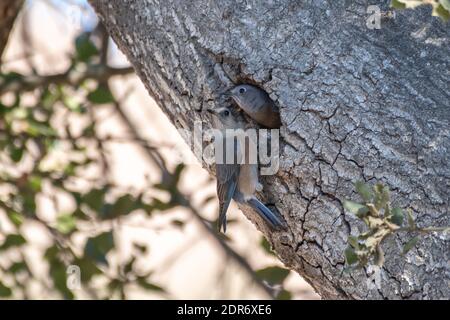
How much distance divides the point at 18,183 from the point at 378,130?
2.63 meters

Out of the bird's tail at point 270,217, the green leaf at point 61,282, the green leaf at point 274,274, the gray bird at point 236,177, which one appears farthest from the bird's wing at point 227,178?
the green leaf at point 61,282

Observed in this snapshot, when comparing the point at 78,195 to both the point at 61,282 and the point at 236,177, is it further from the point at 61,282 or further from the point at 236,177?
the point at 236,177

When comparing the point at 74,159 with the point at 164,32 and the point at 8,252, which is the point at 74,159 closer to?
the point at 8,252

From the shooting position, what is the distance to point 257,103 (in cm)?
275

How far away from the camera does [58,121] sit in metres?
4.88

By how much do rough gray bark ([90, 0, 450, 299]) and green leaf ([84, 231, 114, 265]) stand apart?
4.61 ft

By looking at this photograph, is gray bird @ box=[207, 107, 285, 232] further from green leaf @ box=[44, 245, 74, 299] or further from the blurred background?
green leaf @ box=[44, 245, 74, 299]

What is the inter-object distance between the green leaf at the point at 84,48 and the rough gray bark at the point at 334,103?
1661 millimetres

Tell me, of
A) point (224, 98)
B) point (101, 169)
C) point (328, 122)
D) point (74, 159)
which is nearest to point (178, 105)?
point (224, 98)

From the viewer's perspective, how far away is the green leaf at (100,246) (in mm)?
4141

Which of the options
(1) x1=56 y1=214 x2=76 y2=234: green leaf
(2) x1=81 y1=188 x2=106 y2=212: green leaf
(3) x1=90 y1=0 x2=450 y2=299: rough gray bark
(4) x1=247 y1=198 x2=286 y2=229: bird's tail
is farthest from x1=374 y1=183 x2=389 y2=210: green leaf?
(1) x1=56 y1=214 x2=76 y2=234: green leaf

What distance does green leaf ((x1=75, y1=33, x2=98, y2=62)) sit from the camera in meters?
4.52

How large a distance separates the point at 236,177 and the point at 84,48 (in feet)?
5.66

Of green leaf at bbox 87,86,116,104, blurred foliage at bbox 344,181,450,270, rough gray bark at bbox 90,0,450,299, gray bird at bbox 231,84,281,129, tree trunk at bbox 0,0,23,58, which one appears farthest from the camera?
green leaf at bbox 87,86,116,104
